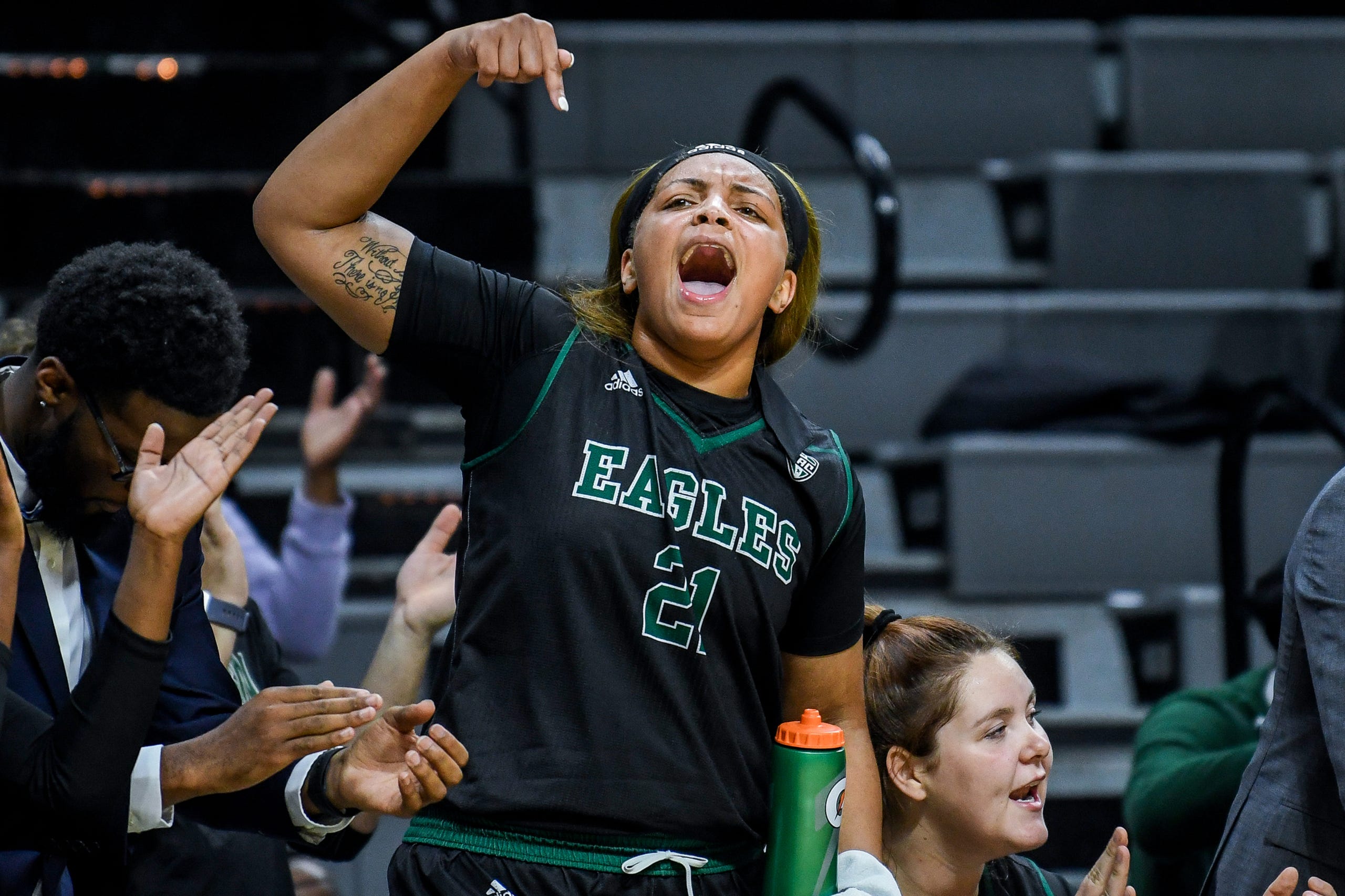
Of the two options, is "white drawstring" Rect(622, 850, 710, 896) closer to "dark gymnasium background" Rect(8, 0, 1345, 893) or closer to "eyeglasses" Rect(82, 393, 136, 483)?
"eyeglasses" Rect(82, 393, 136, 483)

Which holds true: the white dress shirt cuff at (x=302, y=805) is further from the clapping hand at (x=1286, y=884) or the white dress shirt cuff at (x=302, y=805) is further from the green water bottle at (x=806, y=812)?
the clapping hand at (x=1286, y=884)

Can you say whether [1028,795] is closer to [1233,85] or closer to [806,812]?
[806,812]

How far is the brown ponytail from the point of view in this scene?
7.41ft

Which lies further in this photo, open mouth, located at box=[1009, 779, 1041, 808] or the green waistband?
open mouth, located at box=[1009, 779, 1041, 808]

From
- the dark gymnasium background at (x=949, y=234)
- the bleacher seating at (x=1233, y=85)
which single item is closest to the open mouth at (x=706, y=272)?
the dark gymnasium background at (x=949, y=234)

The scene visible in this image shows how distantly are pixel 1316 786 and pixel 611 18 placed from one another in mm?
4567

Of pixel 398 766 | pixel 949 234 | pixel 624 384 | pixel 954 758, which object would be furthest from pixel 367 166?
pixel 949 234

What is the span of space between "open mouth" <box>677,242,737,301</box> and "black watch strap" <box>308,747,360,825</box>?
73 cm

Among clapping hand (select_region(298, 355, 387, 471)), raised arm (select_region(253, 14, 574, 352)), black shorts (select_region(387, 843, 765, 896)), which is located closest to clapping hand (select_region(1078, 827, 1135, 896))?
black shorts (select_region(387, 843, 765, 896))

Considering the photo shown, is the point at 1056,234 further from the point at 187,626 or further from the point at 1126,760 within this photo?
the point at 187,626

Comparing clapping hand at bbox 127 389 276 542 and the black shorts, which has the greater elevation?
clapping hand at bbox 127 389 276 542

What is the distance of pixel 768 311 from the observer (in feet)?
6.87

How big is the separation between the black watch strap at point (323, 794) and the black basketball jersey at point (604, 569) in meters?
0.24

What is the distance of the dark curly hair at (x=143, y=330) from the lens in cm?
198
